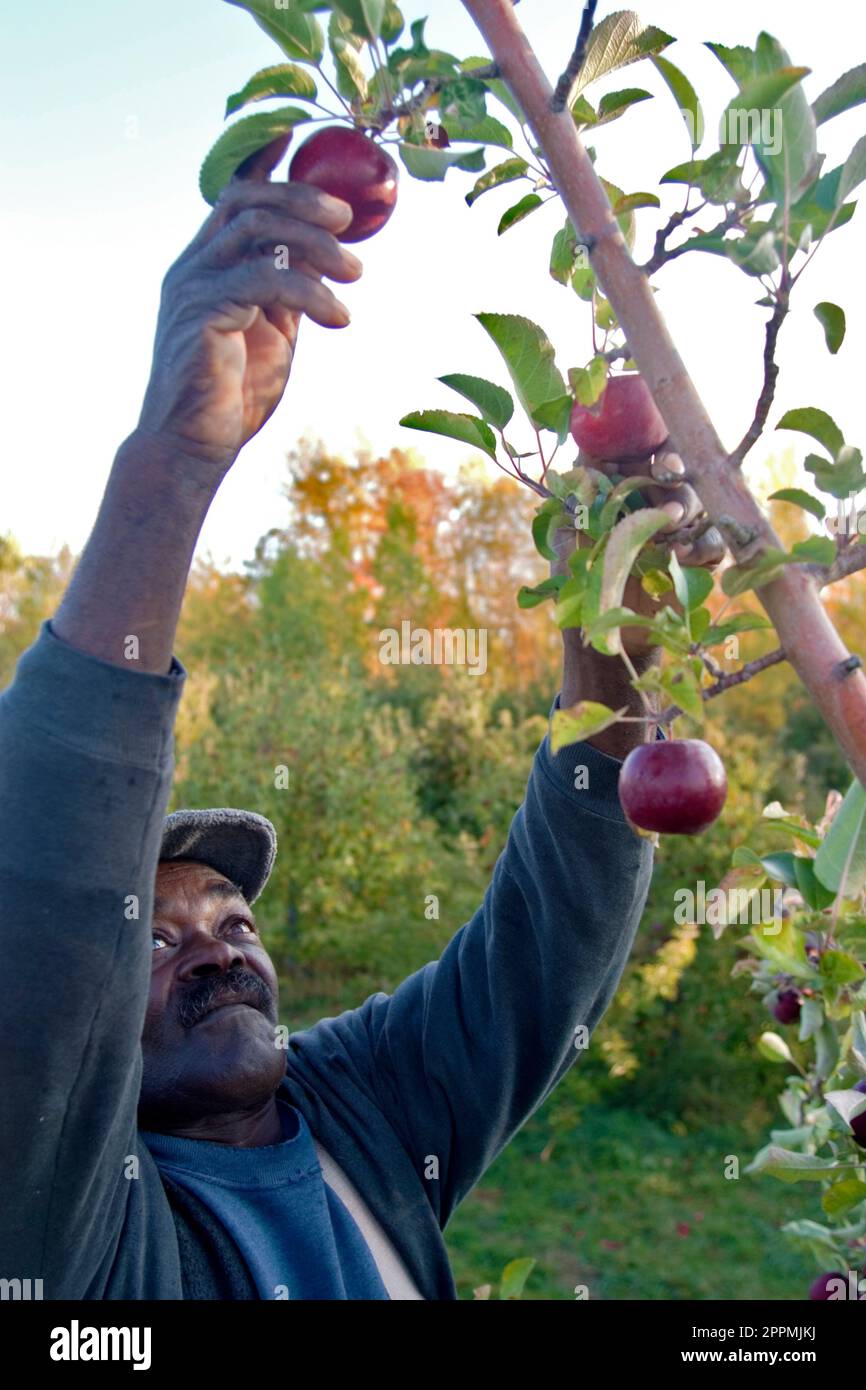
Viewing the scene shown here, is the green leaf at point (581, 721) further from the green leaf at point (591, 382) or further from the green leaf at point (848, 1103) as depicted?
A: the green leaf at point (848, 1103)

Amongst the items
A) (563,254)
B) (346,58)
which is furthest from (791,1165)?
(346,58)

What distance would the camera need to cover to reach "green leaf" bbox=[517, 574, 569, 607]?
3.86 feet

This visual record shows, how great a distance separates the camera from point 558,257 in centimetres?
128

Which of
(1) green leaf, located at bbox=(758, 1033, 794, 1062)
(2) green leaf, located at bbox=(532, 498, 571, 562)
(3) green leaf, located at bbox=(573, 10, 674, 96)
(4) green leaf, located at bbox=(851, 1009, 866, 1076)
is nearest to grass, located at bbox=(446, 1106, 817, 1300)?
(1) green leaf, located at bbox=(758, 1033, 794, 1062)

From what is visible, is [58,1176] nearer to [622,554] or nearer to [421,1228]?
[421,1228]

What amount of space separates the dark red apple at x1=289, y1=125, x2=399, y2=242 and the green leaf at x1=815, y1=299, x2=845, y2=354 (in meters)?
0.42

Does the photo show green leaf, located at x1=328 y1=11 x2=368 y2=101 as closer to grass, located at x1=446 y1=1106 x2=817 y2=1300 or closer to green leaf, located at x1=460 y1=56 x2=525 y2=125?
green leaf, located at x1=460 y1=56 x2=525 y2=125

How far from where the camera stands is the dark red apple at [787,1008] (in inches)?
84.9

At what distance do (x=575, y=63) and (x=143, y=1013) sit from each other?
0.95m

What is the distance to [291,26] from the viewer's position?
110 centimetres

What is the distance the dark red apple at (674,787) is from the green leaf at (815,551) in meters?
0.20

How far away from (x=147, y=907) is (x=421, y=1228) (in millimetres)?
858
